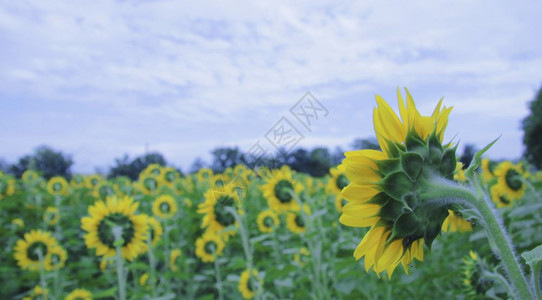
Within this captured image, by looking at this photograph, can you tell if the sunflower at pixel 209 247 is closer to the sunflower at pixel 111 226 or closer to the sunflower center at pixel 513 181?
the sunflower at pixel 111 226

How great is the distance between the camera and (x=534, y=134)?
36375 mm

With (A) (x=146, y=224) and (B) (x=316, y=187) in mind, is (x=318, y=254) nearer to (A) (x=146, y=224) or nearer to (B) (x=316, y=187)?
(A) (x=146, y=224)

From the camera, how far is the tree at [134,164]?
1300cm

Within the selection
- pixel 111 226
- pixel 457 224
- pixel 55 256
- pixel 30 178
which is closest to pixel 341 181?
pixel 457 224

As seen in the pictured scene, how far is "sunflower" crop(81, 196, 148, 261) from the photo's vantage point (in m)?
3.30

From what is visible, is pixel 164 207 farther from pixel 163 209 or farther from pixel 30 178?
pixel 30 178

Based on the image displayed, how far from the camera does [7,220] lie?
719cm

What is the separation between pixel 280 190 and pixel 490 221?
3.35m

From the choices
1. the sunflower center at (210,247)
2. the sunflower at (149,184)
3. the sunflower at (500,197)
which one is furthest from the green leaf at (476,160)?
the sunflower at (149,184)

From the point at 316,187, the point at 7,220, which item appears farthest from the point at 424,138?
the point at 7,220

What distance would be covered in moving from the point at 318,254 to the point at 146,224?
1.35 m

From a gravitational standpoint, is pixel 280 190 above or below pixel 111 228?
above

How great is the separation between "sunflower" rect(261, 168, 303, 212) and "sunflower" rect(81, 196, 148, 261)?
1299mm

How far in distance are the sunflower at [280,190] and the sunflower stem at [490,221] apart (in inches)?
126
